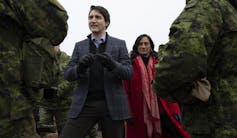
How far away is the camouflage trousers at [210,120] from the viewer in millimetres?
2320

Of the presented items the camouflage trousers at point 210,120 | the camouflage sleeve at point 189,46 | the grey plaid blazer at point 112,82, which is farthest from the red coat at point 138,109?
the camouflage sleeve at point 189,46

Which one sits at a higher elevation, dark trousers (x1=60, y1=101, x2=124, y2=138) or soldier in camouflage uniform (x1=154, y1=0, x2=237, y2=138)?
soldier in camouflage uniform (x1=154, y1=0, x2=237, y2=138)

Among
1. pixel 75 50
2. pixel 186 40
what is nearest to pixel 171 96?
pixel 186 40

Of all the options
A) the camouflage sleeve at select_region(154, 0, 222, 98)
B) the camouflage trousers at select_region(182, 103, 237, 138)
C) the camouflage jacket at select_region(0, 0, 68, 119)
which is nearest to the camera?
the camouflage sleeve at select_region(154, 0, 222, 98)

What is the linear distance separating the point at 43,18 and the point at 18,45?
29 centimetres

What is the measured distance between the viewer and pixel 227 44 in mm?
2342

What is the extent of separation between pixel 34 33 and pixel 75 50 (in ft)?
2.12

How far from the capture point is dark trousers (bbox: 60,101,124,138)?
3.41m

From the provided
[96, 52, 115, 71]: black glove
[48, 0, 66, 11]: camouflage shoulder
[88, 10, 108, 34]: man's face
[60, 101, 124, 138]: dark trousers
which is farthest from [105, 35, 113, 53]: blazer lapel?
[48, 0, 66, 11]: camouflage shoulder

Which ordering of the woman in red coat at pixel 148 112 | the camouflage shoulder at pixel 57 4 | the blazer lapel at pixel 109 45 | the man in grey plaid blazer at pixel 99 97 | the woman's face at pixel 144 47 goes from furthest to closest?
the woman's face at pixel 144 47, the woman in red coat at pixel 148 112, the blazer lapel at pixel 109 45, the man in grey plaid blazer at pixel 99 97, the camouflage shoulder at pixel 57 4

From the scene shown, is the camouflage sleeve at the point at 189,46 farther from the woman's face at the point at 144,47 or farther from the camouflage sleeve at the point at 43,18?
the woman's face at the point at 144,47

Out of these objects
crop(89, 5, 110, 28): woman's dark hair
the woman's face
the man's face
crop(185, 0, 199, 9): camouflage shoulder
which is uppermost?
crop(89, 5, 110, 28): woman's dark hair

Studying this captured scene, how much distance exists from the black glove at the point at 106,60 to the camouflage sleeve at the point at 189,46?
1.01 meters

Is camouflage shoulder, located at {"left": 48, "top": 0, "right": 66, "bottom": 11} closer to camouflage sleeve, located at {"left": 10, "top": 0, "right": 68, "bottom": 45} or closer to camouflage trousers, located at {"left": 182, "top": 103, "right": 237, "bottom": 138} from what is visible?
camouflage sleeve, located at {"left": 10, "top": 0, "right": 68, "bottom": 45}
